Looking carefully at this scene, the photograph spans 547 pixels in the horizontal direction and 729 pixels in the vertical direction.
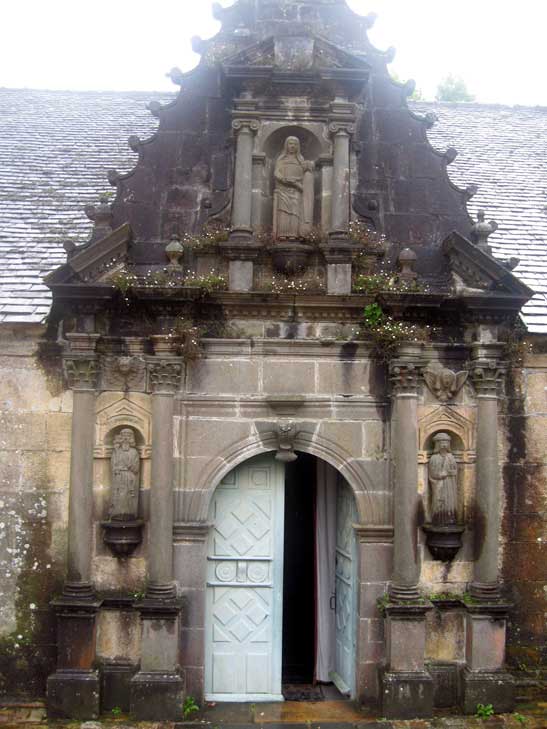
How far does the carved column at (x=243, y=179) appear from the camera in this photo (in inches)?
304

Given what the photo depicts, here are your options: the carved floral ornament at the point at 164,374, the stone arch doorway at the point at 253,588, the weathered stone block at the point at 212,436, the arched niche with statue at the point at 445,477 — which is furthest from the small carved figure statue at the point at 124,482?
the arched niche with statue at the point at 445,477

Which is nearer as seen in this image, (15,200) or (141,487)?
(141,487)

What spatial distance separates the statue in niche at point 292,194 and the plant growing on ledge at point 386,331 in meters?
1.12

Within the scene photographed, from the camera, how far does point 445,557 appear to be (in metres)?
7.69

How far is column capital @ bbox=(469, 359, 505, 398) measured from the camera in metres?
7.67

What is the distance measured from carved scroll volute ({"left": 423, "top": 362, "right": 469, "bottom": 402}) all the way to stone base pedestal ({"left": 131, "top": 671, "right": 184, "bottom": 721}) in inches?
155

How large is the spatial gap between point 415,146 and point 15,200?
5279 mm

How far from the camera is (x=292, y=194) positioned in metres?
7.91

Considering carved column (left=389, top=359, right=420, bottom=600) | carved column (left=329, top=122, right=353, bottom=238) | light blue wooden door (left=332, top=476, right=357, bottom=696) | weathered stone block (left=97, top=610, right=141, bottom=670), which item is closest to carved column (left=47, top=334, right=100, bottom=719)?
weathered stone block (left=97, top=610, right=141, bottom=670)

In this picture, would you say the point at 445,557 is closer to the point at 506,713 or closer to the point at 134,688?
the point at 506,713

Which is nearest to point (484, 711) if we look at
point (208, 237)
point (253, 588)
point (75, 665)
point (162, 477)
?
point (253, 588)

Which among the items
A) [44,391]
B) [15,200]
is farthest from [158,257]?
[15,200]

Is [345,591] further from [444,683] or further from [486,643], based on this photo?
[486,643]

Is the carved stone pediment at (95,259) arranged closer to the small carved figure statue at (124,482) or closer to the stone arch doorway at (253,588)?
the small carved figure statue at (124,482)
